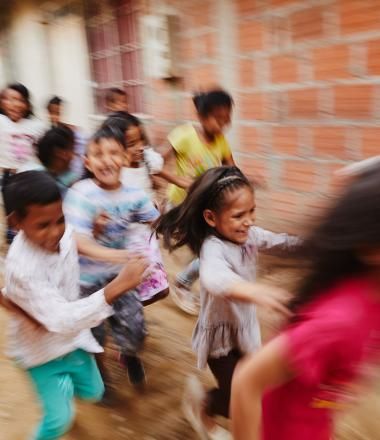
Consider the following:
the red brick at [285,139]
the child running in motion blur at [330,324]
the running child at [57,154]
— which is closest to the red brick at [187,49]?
the red brick at [285,139]

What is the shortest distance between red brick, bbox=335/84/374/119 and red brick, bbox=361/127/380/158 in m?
0.09

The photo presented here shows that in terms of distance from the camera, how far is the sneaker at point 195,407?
198cm

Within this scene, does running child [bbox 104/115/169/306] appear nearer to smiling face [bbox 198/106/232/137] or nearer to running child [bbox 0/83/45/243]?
smiling face [bbox 198/106/232/137]

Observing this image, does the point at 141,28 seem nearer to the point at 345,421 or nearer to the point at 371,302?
the point at 345,421

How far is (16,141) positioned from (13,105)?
29cm

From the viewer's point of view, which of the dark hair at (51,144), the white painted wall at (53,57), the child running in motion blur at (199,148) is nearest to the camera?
the dark hair at (51,144)

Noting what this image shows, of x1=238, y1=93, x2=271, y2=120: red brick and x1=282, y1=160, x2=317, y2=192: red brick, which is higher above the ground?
x1=238, y1=93, x2=271, y2=120: red brick

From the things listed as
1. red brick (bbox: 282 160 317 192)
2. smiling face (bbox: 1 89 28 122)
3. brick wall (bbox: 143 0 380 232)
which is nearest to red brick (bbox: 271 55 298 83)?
brick wall (bbox: 143 0 380 232)

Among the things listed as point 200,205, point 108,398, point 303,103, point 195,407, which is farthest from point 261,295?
point 303,103

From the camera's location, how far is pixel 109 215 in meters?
2.14

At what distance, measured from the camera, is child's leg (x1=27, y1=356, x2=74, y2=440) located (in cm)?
168

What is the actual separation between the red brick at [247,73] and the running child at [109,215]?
165cm

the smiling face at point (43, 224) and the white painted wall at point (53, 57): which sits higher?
the white painted wall at point (53, 57)

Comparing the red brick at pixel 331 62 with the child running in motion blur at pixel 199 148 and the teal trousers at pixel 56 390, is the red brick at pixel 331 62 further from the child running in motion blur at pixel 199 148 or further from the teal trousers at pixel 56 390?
the teal trousers at pixel 56 390
